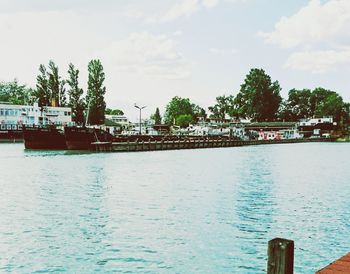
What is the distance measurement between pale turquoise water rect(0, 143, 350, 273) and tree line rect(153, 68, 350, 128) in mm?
127119

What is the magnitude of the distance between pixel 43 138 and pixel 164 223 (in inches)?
2365

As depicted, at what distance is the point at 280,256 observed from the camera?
19.3 ft

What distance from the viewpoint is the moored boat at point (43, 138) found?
74.4m

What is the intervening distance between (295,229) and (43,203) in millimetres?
13837

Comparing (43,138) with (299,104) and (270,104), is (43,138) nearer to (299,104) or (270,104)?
(270,104)

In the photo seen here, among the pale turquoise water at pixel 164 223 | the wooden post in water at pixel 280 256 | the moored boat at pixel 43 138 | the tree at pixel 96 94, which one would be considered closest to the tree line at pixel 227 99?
the tree at pixel 96 94

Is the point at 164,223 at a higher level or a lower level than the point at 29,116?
lower

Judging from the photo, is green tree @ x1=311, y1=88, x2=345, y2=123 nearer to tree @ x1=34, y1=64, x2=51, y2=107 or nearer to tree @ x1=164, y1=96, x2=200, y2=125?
tree @ x1=164, y1=96, x2=200, y2=125

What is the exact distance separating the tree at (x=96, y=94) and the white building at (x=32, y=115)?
11332 millimetres

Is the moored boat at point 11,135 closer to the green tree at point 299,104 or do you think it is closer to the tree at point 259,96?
the tree at point 259,96

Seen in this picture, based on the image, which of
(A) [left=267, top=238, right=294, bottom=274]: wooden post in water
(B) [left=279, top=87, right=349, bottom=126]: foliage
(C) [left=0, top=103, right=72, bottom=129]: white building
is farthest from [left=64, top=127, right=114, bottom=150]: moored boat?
(B) [left=279, top=87, right=349, bottom=126]: foliage

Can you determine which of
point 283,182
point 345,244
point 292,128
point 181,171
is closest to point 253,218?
point 345,244

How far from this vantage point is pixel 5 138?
347 ft

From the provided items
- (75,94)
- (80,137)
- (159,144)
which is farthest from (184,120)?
(80,137)
